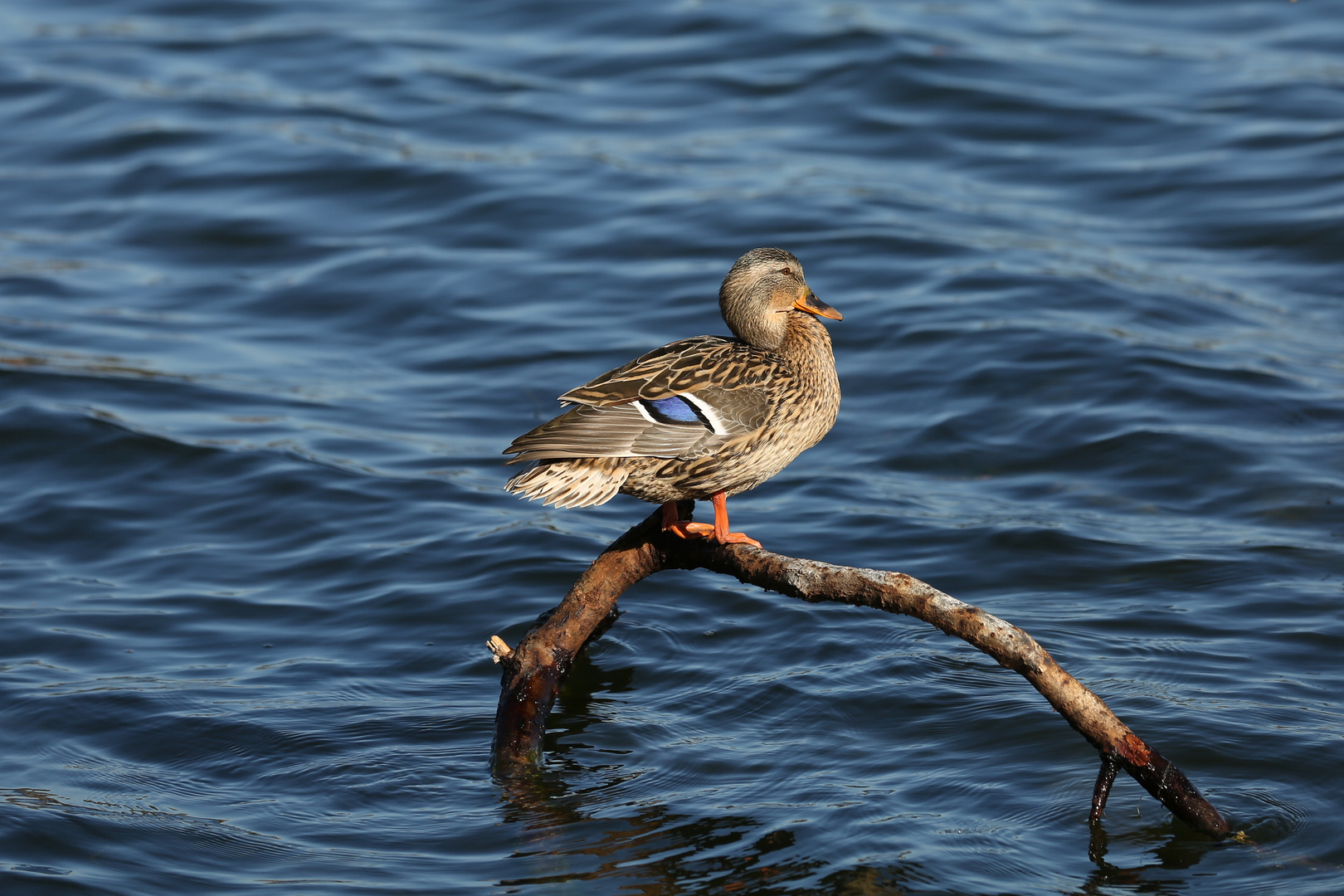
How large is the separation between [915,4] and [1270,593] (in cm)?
1290

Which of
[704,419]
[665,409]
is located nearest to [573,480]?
[665,409]

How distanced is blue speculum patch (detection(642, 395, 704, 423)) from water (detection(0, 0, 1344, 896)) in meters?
1.73

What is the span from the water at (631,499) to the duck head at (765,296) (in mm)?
1922

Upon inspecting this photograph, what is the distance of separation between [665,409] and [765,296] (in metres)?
0.91

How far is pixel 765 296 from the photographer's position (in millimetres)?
6664

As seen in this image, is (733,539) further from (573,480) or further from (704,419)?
(573,480)

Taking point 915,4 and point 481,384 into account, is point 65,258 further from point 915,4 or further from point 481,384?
point 915,4

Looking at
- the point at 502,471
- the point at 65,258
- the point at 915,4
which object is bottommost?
the point at 502,471

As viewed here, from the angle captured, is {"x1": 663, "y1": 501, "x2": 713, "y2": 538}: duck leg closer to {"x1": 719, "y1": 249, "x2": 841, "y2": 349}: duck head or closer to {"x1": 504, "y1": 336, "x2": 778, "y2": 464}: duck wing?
{"x1": 504, "y1": 336, "x2": 778, "y2": 464}: duck wing

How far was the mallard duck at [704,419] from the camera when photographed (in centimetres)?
590

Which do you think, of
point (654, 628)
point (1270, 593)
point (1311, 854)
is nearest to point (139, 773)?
point (654, 628)

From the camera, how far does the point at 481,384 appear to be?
11.9m

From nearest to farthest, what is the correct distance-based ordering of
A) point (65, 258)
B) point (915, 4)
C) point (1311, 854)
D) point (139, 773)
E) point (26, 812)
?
point (1311, 854)
point (26, 812)
point (139, 773)
point (65, 258)
point (915, 4)

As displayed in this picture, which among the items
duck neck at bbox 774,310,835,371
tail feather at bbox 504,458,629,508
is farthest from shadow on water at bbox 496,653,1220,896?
duck neck at bbox 774,310,835,371
